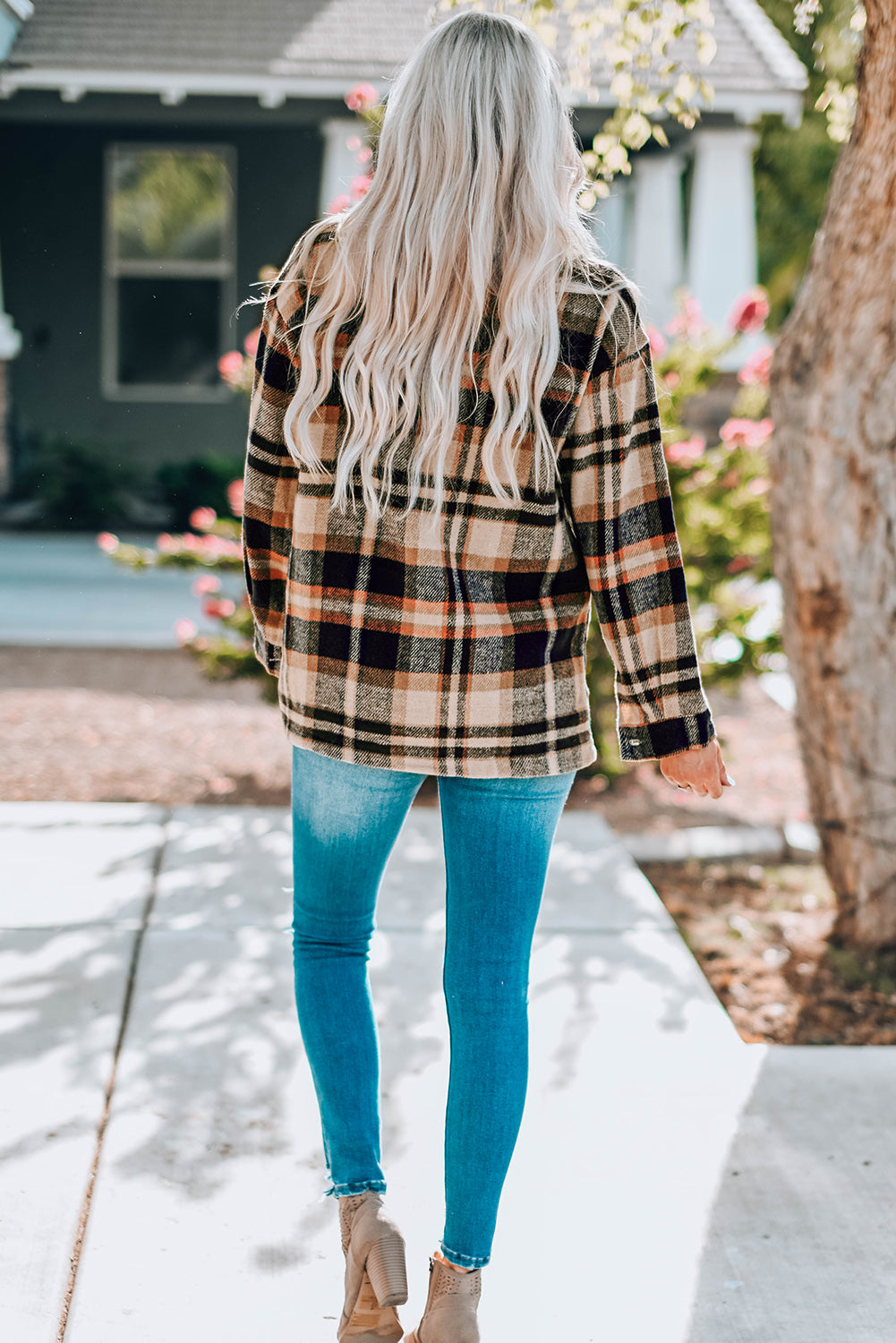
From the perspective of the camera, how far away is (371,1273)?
74.7 inches

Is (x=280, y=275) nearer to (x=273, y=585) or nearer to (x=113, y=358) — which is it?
(x=273, y=585)

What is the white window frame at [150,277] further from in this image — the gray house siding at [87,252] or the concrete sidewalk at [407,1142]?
the concrete sidewalk at [407,1142]

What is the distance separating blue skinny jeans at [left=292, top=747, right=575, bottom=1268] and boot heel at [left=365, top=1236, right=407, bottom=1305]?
0.25 feet

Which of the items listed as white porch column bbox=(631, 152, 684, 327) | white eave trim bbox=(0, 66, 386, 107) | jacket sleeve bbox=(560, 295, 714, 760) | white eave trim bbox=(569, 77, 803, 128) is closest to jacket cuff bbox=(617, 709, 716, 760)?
jacket sleeve bbox=(560, 295, 714, 760)

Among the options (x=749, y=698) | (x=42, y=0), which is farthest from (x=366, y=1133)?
(x=42, y=0)

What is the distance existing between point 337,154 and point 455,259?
9.08 meters

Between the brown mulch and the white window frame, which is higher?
the white window frame

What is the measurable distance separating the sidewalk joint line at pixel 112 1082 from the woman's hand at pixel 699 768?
50.3 inches

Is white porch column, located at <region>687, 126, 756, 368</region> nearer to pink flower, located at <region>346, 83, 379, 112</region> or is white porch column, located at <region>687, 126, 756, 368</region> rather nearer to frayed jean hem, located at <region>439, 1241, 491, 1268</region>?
pink flower, located at <region>346, 83, 379, 112</region>

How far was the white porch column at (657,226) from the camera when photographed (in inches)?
413

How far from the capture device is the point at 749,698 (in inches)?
274

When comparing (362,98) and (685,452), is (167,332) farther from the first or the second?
(685,452)

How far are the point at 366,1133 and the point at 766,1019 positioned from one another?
163 cm

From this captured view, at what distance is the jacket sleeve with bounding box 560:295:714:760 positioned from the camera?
5.74ft
